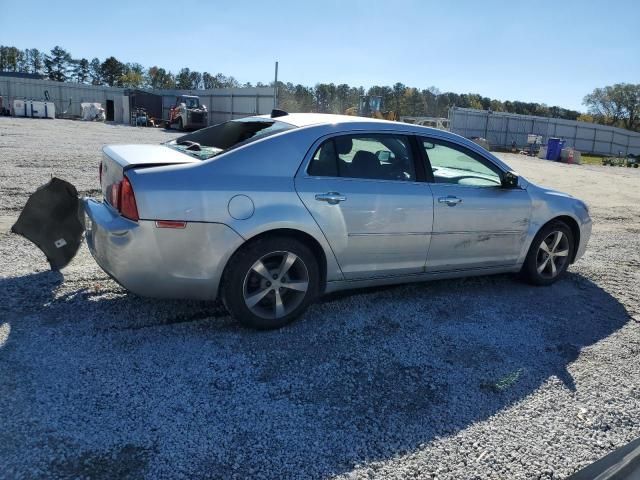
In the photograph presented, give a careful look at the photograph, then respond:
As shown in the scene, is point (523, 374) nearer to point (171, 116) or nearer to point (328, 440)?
point (328, 440)

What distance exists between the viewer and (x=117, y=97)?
44125 millimetres

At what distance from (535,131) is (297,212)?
45.3 meters

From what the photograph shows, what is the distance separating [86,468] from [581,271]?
18.3 ft

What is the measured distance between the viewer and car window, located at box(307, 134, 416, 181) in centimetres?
394

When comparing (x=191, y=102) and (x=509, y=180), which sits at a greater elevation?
(x=191, y=102)

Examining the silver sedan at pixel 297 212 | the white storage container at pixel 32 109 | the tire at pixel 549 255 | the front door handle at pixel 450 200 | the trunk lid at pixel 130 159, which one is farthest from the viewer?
the white storage container at pixel 32 109

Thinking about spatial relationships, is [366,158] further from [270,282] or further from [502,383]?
[502,383]

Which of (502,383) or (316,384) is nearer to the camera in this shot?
(316,384)

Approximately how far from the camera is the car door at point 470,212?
4.43 meters

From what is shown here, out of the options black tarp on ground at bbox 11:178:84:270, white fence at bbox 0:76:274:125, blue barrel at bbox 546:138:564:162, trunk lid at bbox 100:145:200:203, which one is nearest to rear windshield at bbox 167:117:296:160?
trunk lid at bbox 100:145:200:203

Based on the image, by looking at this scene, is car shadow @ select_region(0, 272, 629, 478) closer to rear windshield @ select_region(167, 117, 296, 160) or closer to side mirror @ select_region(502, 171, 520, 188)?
side mirror @ select_region(502, 171, 520, 188)

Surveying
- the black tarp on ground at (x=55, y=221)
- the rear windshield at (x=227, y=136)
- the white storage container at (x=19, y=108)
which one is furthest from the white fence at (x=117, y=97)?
the black tarp on ground at (x=55, y=221)

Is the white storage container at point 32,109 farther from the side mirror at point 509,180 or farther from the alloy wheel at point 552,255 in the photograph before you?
the alloy wheel at point 552,255

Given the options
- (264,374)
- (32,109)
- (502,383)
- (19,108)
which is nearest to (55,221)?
(264,374)
